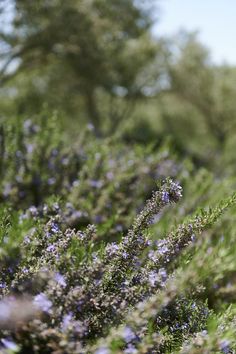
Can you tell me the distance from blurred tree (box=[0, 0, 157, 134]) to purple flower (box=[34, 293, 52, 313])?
26.2 feet

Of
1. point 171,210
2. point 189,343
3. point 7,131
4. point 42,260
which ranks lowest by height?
point 189,343

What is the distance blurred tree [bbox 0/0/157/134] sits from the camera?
13.5m

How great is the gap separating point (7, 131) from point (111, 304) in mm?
3162

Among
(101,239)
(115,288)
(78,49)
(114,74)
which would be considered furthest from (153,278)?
(114,74)

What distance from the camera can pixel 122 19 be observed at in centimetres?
1558

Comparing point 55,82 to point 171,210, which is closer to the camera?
point 171,210

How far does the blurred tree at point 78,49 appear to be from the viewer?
13484mm

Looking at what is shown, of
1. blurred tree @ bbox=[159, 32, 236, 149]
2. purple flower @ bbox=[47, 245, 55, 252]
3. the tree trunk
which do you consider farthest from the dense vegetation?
blurred tree @ bbox=[159, 32, 236, 149]

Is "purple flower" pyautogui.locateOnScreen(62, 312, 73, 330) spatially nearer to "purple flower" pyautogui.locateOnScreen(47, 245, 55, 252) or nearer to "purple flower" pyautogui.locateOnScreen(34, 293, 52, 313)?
"purple flower" pyautogui.locateOnScreen(34, 293, 52, 313)

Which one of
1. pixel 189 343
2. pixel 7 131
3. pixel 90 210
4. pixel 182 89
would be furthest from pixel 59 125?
pixel 182 89

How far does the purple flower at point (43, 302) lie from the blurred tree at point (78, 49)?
799cm

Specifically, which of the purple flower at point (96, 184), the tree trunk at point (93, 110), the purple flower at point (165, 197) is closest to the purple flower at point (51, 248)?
the purple flower at point (165, 197)

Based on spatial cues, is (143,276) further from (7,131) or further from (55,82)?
(55,82)

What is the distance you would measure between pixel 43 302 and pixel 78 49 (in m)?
14.7
